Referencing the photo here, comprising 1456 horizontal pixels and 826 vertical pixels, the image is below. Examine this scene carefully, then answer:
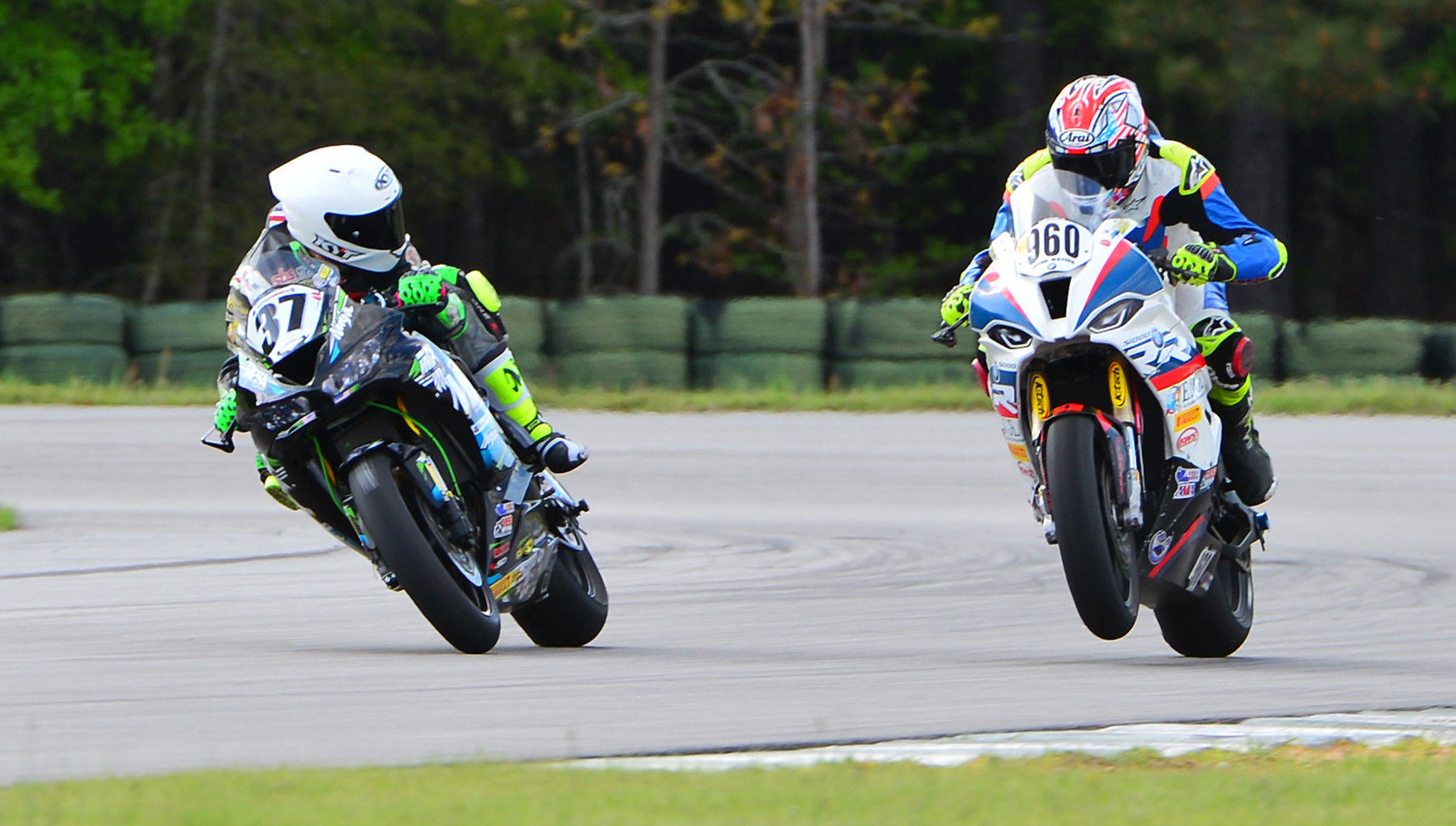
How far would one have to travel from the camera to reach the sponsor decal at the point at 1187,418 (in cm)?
670

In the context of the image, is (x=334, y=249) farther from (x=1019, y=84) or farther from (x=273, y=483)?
(x=1019, y=84)

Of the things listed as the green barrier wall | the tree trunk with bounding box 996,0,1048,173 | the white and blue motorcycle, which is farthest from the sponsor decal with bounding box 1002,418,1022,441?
the tree trunk with bounding box 996,0,1048,173

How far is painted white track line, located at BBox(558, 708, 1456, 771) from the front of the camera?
16.5 ft

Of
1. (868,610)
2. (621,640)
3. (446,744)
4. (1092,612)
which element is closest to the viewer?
(446,744)

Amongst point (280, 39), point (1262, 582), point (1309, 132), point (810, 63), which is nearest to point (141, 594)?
point (1262, 582)

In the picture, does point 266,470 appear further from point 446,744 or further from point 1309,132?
point 1309,132

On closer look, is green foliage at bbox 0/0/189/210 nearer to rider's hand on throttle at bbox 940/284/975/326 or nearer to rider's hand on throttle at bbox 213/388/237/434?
rider's hand on throttle at bbox 213/388/237/434

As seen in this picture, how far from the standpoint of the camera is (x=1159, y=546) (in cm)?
668

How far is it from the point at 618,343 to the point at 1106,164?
11956mm

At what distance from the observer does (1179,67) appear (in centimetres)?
2381

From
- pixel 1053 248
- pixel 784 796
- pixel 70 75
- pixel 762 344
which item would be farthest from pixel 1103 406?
pixel 70 75

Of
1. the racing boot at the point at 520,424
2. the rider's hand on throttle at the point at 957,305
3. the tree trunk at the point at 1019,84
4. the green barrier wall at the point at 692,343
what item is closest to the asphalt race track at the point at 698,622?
the racing boot at the point at 520,424

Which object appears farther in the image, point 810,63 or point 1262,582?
point 810,63

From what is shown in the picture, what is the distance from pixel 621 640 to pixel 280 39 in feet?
77.4
